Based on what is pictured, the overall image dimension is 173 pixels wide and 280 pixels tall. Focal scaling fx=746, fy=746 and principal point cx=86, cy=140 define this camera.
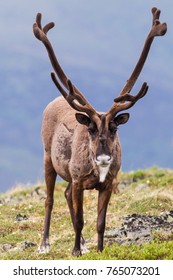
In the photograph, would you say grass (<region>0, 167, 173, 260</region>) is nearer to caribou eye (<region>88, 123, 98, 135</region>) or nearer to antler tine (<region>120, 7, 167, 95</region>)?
caribou eye (<region>88, 123, 98, 135</region>)

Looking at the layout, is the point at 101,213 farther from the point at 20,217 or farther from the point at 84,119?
the point at 20,217

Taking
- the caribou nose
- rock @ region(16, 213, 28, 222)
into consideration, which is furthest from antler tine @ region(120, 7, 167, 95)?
rock @ region(16, 213, 28, 222)

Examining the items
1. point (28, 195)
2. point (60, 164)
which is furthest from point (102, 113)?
point (28, 195)

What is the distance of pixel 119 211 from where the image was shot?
53.7 ft

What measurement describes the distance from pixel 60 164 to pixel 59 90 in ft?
4.30

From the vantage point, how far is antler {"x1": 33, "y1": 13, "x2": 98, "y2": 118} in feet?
36.6

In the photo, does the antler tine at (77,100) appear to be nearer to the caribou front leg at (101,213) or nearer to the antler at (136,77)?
the antler at (136,77)

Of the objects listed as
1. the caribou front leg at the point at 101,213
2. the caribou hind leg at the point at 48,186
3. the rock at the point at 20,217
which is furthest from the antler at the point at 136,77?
the rock at the point at 20,217

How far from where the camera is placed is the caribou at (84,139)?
10.7 metres

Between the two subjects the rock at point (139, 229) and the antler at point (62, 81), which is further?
the rock at point (139, 229)

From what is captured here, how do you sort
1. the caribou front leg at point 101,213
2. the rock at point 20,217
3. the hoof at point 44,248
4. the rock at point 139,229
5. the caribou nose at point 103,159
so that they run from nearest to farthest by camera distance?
the caribou nose at point 103,159
the caribou front leg at point 101,213
the rock at point 139,229
the hoof at point 44,248
the rock at point 20,217

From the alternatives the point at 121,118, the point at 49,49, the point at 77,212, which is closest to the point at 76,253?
the point at 77,212

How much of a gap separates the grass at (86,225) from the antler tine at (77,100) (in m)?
2.00
